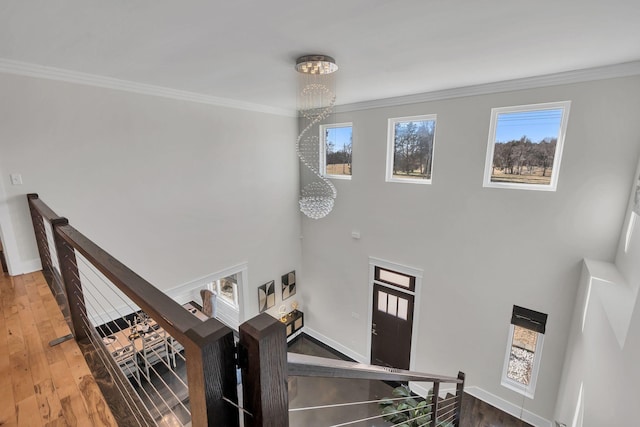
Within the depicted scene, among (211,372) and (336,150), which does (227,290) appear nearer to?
(336,150)

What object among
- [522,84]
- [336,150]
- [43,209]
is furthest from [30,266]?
[522,84]

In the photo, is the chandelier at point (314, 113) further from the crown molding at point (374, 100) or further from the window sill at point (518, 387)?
the window sill at point (518, 387)

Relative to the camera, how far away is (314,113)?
525 centimetres

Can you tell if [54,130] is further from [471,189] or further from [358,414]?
[358,414]

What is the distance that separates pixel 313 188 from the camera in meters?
6.20

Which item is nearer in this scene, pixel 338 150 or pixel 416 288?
pixel 416 288

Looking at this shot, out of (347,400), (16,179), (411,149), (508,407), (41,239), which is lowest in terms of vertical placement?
(347,400)

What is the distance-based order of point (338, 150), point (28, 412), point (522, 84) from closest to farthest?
point (28, 412)
point (522, 84)
point (338, 150)

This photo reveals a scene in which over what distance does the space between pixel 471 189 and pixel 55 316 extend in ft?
16.4

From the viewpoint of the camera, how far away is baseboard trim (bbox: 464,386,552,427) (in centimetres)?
417

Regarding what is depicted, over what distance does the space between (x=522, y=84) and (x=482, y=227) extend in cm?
198

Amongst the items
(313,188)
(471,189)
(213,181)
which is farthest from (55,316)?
(471,189)

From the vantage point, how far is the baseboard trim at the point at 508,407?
4.17 metres

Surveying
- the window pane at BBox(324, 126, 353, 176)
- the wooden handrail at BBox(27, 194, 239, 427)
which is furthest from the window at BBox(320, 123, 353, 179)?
the wooden handrail at BBox(27, 194, 239, 427)
